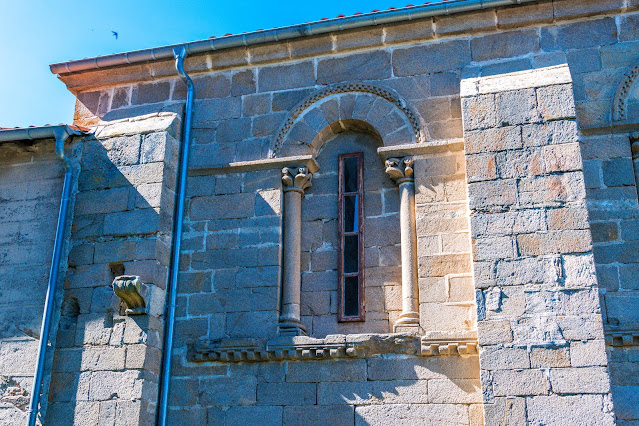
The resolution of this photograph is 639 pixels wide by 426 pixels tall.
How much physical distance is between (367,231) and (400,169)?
67 centimetres

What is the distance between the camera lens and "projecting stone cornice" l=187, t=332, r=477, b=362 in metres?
6.83

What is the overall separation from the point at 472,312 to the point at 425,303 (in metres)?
0.42

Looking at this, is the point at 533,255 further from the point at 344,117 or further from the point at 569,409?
the point at 344,117

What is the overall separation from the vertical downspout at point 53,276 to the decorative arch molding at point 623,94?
5365 mm

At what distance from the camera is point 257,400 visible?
7.20 metres

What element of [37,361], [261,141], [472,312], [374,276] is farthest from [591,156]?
[37,361]

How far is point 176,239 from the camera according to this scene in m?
7.99

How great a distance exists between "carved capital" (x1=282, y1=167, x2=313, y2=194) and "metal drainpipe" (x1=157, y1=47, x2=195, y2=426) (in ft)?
3.52

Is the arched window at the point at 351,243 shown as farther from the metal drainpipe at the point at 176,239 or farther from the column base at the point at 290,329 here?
the metal drainpipe at the point at 176,239

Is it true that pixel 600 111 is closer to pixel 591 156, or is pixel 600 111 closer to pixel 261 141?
pixel 591 156

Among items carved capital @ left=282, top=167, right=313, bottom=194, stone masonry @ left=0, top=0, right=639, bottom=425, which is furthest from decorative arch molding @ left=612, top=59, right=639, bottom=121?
carved capital @ left=282, top=167, right=313, bottom=194

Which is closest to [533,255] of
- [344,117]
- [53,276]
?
[344,117]

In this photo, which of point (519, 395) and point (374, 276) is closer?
point (519, 395)

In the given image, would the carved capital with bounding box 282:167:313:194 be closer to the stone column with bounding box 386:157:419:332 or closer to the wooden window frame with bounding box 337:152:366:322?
the wooden window frame with bounding box 337:152:366:322
